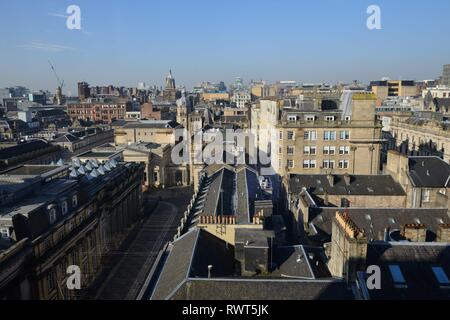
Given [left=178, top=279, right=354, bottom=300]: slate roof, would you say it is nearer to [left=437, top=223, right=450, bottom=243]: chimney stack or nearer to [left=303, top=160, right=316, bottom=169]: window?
[left=437, top=223, right=450, bottom=243]: chimney stack

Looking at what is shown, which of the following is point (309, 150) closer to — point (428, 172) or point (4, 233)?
point (428, 172)

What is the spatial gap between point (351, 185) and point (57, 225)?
34.3m

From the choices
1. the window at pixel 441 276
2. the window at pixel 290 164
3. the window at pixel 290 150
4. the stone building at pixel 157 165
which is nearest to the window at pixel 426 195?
the window at pixel 290 164

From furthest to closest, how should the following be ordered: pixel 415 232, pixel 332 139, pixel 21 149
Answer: pixel 21 149, pixel 332 139, pixel 415 232

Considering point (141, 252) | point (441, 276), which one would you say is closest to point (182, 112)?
point (141, 252)

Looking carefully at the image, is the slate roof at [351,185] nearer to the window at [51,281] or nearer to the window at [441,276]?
the window at [441,276]

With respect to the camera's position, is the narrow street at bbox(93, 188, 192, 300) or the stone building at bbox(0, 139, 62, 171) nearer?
the narrow street at bbox(93, 188, 192, 300)

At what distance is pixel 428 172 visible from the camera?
49.5m

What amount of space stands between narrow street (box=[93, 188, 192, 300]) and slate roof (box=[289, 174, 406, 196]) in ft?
70.8

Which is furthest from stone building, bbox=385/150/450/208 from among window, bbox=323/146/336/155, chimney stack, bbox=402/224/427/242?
chimney stack, bbox=402/224/427/242

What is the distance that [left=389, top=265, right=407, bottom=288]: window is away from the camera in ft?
77.5

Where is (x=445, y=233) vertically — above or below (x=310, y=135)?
below

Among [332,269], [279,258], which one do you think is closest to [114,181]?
[279,258]
